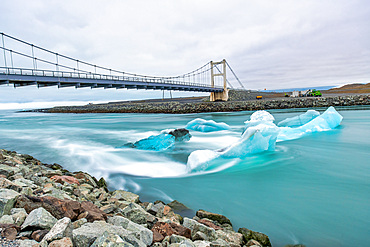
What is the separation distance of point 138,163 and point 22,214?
12.3 ft

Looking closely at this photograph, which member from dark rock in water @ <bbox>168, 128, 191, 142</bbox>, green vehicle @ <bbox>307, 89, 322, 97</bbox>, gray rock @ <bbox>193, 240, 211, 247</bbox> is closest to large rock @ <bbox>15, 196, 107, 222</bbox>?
gray rock @ <bbox>193, 240, 211, 247</bbox>

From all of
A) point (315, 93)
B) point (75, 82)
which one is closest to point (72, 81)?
point (75, 82)

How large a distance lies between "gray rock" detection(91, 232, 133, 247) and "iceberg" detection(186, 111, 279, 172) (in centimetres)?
307

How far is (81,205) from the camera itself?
6.54ft

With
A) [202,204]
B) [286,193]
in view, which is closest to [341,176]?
[286,193]

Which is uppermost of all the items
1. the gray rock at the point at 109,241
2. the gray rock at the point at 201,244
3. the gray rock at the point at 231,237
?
the gray rock at the point at 109,241

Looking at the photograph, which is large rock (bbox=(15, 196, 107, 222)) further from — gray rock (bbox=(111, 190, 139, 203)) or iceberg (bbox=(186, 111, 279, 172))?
iceberg (bbox=(186, 111, 279, 172))

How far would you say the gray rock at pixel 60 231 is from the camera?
4.68 feet

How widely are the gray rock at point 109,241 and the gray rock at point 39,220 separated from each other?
→ 1.59 feet

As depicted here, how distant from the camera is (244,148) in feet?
16.8

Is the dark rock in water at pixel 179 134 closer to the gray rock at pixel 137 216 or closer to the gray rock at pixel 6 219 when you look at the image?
the gray rock at pixel 137 216

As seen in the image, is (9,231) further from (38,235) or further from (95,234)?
(95,234)

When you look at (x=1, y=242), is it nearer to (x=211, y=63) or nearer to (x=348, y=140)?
(x=348, y=140)

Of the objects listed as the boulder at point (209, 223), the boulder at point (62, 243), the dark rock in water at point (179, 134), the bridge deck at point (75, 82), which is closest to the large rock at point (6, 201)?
the boulder at point (62, 243)
